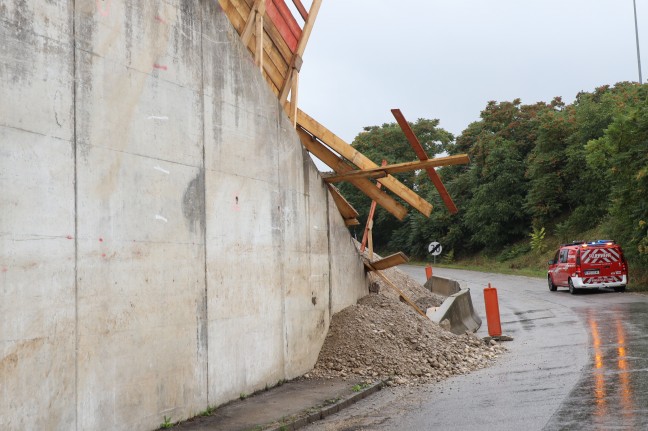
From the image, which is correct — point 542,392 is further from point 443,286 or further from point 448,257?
point 448,257

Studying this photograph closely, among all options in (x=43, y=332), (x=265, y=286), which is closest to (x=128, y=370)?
(x=43, y=332)

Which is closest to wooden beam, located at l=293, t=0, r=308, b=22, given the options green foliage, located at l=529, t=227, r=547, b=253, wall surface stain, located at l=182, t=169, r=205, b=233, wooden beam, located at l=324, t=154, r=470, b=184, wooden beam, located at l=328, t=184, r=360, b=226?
wooden beam, located at l=324, t=154, r=470, b=184

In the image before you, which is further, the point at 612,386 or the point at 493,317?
the point at 493,317

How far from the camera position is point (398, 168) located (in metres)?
12.4

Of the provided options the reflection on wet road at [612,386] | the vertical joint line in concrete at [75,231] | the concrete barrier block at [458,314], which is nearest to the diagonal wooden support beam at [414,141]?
the reflection on wet road at [612,386]

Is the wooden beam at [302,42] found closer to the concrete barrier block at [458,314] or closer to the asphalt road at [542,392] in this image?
the asphalt road at [542,392]

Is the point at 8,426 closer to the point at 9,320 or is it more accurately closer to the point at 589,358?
the point at 9,320

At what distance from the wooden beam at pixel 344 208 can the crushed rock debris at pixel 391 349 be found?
1.51m

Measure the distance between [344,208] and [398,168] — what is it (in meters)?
1.41

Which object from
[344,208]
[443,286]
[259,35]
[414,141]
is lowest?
[443,286]

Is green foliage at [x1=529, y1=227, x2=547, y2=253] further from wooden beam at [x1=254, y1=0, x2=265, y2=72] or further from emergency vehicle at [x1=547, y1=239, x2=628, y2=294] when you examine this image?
wooden beam at [x1=254, y1=0, x2=265, y2=72]

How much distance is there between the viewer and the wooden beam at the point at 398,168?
1195 cm

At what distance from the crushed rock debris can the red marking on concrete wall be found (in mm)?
6241

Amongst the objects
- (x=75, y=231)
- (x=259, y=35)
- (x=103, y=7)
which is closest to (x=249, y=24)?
(x=259, y=35)
